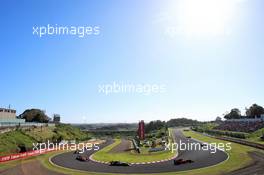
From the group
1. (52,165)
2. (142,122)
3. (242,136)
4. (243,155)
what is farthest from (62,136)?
(243,155)

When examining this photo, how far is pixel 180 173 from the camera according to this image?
130ft

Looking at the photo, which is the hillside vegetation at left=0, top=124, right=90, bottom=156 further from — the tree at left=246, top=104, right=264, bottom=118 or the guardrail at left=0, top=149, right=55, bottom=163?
the tree at left=246, top=104, right=264, bottom=118

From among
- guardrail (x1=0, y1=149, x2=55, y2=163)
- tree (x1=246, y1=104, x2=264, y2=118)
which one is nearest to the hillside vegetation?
guardrail (x1=0, y1=149, x2=55, y2=163)

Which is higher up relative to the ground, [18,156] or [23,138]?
[23,138]

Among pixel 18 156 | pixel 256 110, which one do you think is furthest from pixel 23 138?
pixel 256 110

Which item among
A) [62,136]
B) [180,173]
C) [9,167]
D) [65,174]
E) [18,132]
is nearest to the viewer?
[180,173]

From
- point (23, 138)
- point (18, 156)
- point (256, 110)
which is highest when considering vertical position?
point (256, 110)

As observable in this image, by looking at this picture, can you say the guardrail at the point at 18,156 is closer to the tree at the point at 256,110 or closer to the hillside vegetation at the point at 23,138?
the hillside vegetation at the point at 23,138

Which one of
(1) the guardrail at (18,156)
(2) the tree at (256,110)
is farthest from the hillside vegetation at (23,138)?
(2) the tree at (256,110)

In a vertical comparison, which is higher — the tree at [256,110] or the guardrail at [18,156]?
the tree at [256,110]

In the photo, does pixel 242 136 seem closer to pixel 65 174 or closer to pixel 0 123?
pixel 65 174

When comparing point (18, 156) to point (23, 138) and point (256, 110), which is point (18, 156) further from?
point (256, 110)

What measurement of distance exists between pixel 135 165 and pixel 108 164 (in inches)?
206

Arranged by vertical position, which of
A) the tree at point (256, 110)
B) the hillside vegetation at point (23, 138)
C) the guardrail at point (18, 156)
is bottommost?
the guardrail at point (18, 156)
